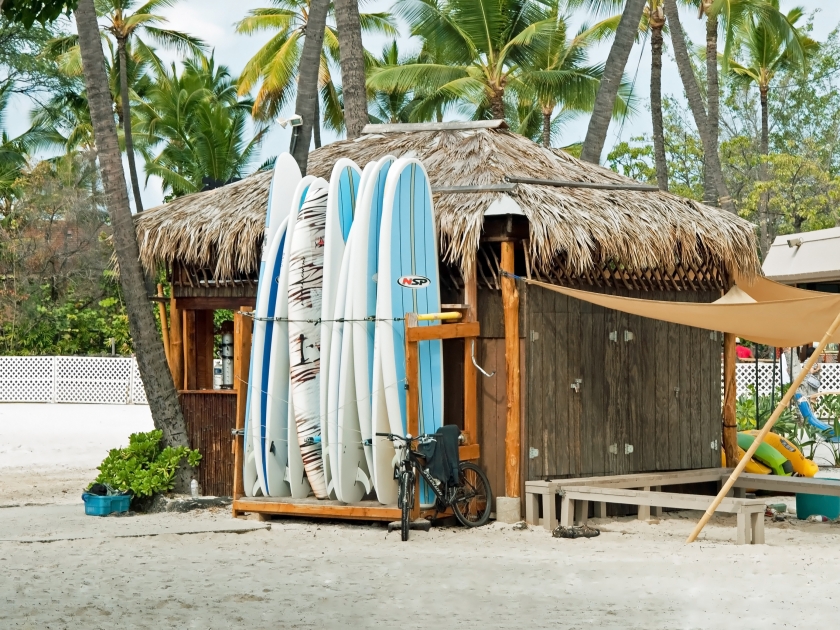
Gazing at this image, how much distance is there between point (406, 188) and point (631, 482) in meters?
2.77

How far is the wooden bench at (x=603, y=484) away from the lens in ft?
28.3

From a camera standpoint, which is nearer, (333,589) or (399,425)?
(333,589)

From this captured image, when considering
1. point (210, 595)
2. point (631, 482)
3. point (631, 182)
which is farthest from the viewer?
point (631, 182)

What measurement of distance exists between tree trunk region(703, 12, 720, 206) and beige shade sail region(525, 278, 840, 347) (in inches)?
422

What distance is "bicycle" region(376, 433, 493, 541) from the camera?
323 inches

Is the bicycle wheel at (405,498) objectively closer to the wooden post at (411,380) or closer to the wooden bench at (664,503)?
the wooden post at (411,380)

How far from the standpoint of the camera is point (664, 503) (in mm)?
8227

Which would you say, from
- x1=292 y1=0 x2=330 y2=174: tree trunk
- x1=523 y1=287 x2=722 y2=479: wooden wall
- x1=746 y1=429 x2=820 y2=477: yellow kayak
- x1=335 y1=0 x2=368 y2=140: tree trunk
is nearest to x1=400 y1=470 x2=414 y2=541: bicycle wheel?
x1=523 y1=287 x2=722 y2=479: wooden wall

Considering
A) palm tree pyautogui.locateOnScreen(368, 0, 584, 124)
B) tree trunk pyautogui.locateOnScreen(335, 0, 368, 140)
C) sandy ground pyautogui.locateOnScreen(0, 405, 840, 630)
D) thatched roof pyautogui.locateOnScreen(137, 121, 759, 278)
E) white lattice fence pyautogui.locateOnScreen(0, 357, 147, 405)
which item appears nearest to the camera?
sandy ground pyautogui.locateOnScreen(0, 405, 840, 630)

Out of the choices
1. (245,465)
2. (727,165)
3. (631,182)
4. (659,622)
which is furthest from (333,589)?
(727,165)

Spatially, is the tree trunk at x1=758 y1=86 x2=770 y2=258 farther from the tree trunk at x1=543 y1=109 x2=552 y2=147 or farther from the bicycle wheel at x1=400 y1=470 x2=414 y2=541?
the bicycle wheel at x1=400 y1=470 x2=414 y2=541

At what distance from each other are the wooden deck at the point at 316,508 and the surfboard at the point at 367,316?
5.8 inches

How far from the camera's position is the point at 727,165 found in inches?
1286

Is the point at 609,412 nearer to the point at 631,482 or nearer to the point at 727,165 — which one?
the point at 631,482
